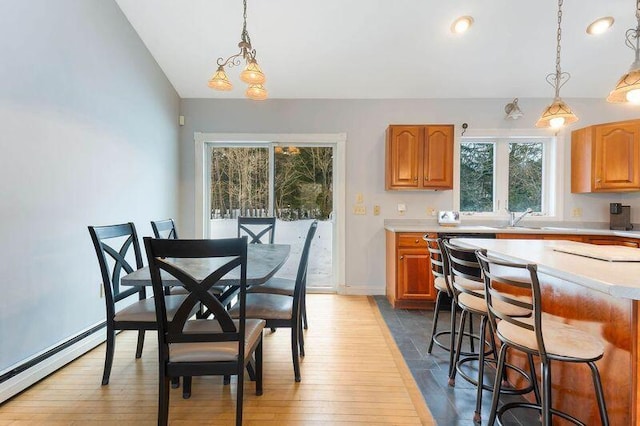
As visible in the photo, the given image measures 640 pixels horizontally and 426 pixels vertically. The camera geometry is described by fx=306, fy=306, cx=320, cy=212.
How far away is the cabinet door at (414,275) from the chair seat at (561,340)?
1.95m

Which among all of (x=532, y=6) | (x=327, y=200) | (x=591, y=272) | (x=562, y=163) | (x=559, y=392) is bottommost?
(x=559, y=392)

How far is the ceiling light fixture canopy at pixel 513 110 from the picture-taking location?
12.1ft

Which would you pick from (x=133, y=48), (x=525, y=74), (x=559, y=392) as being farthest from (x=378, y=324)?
(x=133, y=48)

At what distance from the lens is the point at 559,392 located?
1561mm

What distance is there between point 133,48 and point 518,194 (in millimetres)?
4736

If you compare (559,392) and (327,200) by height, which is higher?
(327,200)

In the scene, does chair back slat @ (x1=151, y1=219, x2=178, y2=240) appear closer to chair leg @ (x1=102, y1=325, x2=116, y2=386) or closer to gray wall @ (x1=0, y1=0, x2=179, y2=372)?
gray wall @ (x1=0, y1=0, x2=179, y2=372)

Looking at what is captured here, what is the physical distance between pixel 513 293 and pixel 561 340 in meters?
0.70

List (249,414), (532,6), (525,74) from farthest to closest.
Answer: (525,74), (532,6), (249,414)

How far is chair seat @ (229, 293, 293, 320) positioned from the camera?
1.97 m

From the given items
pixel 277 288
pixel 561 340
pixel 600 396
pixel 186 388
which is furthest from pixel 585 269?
pixel 186 388

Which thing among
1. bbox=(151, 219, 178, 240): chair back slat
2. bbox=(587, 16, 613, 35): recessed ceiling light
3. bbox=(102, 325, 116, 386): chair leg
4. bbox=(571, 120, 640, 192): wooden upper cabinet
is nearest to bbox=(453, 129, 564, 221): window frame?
bbox=(571, 120, 640, 192): wooden upper cabinet

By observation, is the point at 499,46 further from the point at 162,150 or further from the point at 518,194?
the point at 162,150

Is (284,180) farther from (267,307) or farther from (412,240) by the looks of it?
(267,307)
